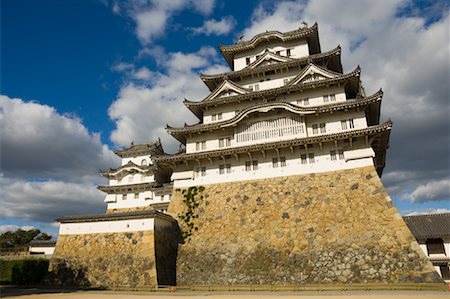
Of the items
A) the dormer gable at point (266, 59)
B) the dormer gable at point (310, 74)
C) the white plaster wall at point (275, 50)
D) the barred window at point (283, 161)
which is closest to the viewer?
the barred window at point (283, 161)

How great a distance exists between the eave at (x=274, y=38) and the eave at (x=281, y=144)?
46.1 feet

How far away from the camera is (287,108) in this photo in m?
24.8

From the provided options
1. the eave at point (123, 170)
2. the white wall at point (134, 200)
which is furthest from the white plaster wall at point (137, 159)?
the white wall at point (134, 200)

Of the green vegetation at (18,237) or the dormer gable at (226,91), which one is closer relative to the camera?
the dormer gable at (226,91)

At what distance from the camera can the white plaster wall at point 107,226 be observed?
22391 millimetres

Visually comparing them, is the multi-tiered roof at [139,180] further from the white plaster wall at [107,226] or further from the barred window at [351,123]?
the barred window at [351,123]

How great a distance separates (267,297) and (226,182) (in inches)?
468

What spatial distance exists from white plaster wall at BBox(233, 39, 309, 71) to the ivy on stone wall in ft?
49.8

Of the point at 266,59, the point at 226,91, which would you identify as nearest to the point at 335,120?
the point at 266,59

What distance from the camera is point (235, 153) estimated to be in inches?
982

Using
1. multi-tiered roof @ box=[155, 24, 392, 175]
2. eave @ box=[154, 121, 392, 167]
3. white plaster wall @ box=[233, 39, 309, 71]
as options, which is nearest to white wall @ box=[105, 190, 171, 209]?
multi-tiered roof @ box=[155, 24, 392, 175]

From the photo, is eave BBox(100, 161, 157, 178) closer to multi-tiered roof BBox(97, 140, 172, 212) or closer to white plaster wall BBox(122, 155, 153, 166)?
multi-tiered roof BBox(97, 140, 172, 212)

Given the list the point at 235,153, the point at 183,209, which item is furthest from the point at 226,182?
the point at 183,209

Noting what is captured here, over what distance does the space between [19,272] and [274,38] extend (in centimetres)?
3108
